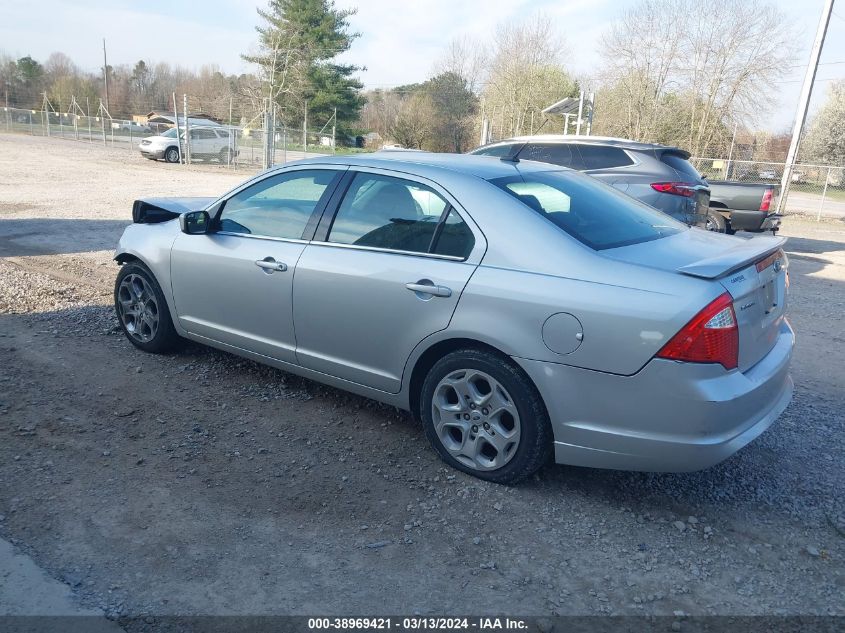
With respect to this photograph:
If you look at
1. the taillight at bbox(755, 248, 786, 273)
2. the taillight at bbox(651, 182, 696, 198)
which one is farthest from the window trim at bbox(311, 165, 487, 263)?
the taillight at bbox(651, 182, 696, 198)

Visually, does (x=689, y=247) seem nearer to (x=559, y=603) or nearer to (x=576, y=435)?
(x=576, y=435)

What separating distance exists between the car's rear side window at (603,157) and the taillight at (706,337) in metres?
6.36

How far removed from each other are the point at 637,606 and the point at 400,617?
93 cm

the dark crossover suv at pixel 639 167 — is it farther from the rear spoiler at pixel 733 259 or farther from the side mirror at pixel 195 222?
the side mirror at pixel 195 222

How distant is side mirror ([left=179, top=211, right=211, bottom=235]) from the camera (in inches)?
177

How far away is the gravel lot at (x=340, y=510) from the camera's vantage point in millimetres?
2660

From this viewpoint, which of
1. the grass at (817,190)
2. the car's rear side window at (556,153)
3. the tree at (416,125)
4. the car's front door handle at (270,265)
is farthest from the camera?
the tree at (416,125)

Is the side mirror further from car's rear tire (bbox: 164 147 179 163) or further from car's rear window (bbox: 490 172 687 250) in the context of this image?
car's rear tire (bbox: 164 147 179 163)

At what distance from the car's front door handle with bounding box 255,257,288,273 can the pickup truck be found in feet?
30.1

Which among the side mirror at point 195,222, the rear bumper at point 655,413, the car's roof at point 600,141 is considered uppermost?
the car's roof at point 600,141

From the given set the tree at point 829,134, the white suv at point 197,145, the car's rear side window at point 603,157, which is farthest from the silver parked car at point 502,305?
the tree at point 829,134

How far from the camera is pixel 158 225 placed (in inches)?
197

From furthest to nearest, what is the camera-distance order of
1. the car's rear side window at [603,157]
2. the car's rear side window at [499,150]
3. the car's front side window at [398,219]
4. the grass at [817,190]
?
the grass at [817,190]
the car's rear side window at [499,150]
the car's rear side window at [603,157]
the car's front side window at [398,219]

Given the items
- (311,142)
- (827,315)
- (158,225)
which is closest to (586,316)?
(158,225)
